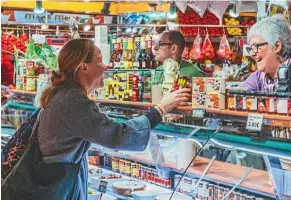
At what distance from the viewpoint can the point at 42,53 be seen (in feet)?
14.8

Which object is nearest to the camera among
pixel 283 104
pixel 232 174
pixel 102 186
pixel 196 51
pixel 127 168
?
pixel 283 104

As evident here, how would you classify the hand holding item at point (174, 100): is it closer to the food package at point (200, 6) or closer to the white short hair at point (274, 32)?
the white short hair at point (274, 32)

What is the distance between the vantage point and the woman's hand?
2.68 m

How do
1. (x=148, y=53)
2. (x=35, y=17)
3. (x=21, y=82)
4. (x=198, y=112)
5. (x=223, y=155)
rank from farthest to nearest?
(x=35, y=17) < (x=21, y=82) < (x=148, y=53) < (x=223, y=155) < (x=198, y=112)

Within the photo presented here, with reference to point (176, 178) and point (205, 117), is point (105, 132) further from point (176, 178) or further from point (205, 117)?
point (176, 178)

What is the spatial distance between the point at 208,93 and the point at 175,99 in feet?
0.60

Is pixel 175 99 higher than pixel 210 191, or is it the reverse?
pixel 175 99

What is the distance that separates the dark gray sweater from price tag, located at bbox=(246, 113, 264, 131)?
0.51 meters

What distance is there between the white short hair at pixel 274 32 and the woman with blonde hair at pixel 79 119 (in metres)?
0.79

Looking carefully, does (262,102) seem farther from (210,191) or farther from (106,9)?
(106,9)

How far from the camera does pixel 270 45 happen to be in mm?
3031

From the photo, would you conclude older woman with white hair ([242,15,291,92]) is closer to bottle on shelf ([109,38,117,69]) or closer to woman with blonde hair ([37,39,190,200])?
woman with blonde hair ([37,39,190,200])

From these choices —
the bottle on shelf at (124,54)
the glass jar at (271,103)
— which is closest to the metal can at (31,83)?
the bottle on shelf at (124,54)

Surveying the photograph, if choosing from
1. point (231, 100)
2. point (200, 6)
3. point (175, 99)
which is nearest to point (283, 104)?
point (231, 100)
